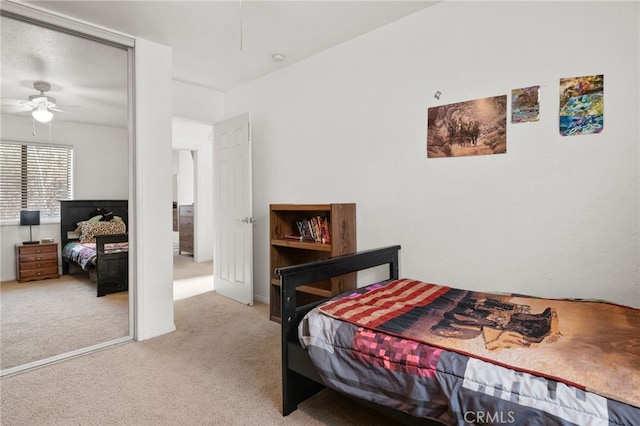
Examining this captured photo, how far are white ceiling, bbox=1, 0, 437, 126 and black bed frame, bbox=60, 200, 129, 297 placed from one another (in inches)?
25.8

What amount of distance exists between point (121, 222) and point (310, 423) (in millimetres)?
2136

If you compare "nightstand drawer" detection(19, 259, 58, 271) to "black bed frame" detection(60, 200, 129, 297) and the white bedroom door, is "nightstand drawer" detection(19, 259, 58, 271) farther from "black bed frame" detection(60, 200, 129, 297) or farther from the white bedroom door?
the white bedroom door

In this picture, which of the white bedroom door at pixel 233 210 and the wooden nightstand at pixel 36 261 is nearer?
the wooden nightstand at pixel 36 261

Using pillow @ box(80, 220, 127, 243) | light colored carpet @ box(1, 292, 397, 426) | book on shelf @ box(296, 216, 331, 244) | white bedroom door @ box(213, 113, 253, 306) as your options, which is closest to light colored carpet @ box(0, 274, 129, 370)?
light colored carpet @ box(1, 292, 397, 426)

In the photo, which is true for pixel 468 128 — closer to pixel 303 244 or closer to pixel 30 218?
pixel 303 244

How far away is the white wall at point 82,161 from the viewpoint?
2234 mm

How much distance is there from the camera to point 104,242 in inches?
108

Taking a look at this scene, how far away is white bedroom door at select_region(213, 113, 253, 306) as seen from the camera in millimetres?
3676

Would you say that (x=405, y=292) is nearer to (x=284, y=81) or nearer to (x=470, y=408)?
(x=470, y=408)

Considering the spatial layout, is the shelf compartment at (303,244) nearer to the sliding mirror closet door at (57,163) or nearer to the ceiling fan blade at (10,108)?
the sliding mirror closet door at (57,163)

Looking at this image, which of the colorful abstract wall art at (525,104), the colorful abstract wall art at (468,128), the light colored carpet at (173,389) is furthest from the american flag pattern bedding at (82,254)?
the colorful abstract wall art at (525,104)

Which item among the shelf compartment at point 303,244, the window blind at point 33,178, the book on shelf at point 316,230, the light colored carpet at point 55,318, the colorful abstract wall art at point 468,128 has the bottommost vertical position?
the light colored carpet at point 55,318

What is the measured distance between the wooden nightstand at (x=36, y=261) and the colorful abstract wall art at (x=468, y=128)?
2800mm

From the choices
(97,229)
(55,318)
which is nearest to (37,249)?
(97,229)
